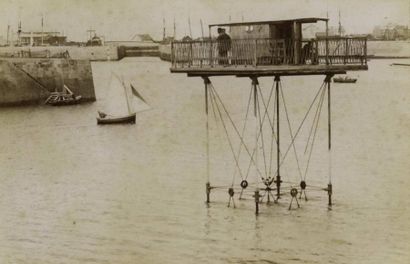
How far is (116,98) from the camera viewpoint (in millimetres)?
43406

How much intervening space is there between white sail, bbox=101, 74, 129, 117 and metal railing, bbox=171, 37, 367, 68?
83.3 ft

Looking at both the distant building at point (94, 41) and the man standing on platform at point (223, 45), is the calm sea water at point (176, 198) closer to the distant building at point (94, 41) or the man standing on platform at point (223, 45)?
the man standing on platform at point (223, 45)

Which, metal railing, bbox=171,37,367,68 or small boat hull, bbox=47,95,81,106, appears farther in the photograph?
small boat hull, bbox=47,95,81,106

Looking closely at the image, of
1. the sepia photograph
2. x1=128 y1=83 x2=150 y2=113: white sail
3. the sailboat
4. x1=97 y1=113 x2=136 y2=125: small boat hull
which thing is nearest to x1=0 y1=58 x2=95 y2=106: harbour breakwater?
the sepia photograph

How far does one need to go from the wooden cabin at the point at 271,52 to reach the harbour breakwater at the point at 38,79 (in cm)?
3245

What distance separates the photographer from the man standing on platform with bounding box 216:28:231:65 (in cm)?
1759

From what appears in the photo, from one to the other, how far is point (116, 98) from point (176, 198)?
2196 centimetres

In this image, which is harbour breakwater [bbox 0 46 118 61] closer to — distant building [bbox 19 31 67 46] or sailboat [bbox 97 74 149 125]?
distant building [bbox 19 31 67 46]

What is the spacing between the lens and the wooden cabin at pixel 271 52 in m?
16.8

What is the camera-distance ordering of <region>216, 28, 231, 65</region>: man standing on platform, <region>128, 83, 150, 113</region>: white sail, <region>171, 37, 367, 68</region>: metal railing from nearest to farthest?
<region>171, 37, 367, 68</region>: metal railing < <region>216, 28, 231, 65</region>: man standing on platform < <region>128, 83, 150, 113</region>: white sail

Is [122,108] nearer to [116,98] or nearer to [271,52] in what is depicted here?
[116,98]

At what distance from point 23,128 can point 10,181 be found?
1682cm

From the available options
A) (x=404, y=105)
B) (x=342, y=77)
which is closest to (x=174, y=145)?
(x=404, y=105)

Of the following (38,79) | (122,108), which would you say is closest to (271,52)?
(122,108)
